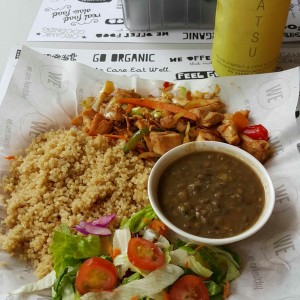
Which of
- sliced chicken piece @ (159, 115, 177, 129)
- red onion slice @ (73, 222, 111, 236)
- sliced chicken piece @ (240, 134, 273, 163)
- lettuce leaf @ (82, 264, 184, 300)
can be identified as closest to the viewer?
lettuce leaf @ (82, 264, 184, 300)

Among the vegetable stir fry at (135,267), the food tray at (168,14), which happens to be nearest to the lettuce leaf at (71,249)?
the vegetable stir fry at (135,267)

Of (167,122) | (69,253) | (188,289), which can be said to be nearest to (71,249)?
(69,253)

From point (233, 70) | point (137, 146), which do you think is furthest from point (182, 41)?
point (137, 146)

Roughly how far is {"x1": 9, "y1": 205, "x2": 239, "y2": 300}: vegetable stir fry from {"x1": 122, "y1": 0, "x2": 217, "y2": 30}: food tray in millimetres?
1155

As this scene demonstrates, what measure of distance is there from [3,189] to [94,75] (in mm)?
591

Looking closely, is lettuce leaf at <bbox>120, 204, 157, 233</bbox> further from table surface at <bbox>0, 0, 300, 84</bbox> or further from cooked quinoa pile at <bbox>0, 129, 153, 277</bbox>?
table surface at <bbox>0, 0, 300, 84</bbox>

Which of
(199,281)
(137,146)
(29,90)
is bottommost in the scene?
(199,281)

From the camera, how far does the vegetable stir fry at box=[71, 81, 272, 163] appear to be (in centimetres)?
141

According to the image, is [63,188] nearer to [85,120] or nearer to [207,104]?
[85,120]

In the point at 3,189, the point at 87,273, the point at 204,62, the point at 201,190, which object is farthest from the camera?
the point at 204,62

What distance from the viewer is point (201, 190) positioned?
1.20 m

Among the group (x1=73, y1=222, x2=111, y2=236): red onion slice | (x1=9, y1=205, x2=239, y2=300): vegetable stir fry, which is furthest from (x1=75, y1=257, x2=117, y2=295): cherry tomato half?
(x1=73, y1=222, x2=111, y2=236): red onion slice

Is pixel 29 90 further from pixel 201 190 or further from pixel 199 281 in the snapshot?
pixel 199 281

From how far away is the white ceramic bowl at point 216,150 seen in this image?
3.61ft
